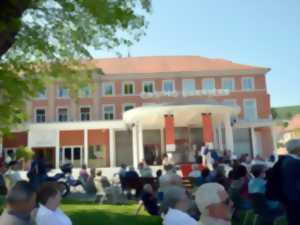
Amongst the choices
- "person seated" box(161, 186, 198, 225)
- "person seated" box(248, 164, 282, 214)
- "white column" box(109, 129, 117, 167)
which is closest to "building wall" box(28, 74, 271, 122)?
"white column" box(109, 129, 117, 167)

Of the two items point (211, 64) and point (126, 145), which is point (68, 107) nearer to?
point (126, 145)

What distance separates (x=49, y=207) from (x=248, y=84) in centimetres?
3872

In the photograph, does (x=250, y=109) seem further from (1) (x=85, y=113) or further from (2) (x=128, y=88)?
(1) (x=85, y=113)

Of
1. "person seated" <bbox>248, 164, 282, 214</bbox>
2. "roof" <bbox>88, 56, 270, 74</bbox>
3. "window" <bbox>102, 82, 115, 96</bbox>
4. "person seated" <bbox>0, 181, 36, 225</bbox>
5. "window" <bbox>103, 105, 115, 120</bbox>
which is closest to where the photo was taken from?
"person seated" <bbox>0, 181, 36, 225</bbox>

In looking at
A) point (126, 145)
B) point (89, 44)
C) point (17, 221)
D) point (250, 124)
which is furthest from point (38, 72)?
point (250, 124)

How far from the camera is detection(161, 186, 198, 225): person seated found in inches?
141

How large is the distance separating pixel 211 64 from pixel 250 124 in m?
9.98

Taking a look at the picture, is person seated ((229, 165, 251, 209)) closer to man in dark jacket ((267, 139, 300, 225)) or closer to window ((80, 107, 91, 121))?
man in dark jacket ((267, 139, 300, 225))

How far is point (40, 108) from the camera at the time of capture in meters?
39.2

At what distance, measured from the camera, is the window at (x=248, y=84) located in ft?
132

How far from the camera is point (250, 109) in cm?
3972

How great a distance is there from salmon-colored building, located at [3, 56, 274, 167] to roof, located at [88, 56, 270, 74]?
11 centimetres

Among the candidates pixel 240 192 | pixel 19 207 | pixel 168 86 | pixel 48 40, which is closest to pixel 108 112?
pixel 168 86

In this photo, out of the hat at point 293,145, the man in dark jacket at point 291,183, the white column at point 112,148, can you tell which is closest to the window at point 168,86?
the white column at point 112,148
